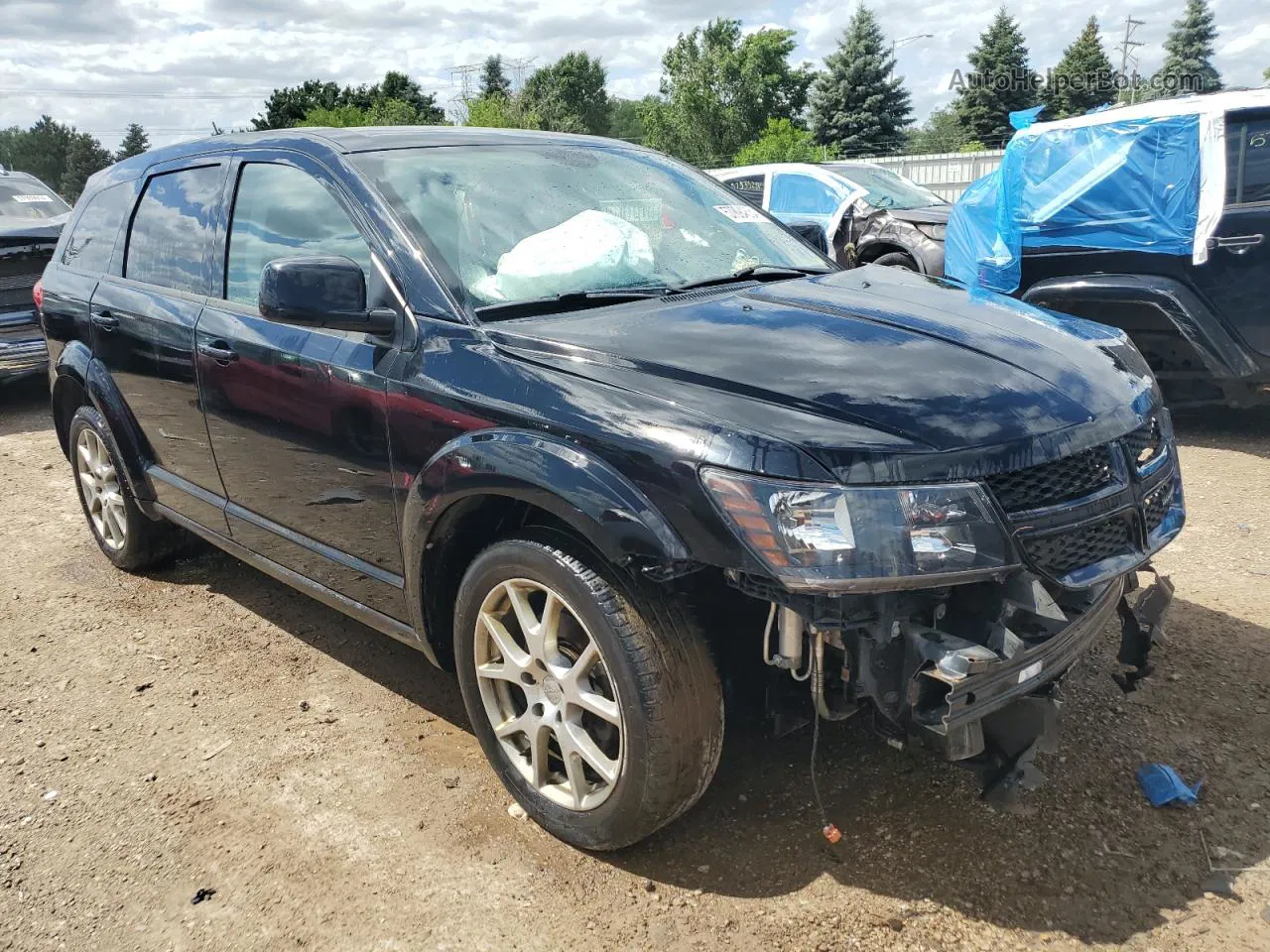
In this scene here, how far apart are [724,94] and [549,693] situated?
6221cm

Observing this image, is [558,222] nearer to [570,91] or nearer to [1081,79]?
[1081,79]

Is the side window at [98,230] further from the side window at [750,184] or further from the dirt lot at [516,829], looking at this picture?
the side window at [750,184]

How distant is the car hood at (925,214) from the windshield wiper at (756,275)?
249 inches

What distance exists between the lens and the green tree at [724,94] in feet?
194

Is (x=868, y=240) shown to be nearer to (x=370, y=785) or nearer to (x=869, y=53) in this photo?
(x=370, y=785)

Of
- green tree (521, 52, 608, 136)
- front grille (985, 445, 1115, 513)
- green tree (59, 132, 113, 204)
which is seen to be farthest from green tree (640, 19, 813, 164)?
front grille (985, 445, 1115, 513)

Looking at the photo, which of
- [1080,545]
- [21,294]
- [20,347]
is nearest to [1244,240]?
[1080,545]

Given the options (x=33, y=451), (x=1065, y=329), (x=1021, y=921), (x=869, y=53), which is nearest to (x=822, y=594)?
(x=1021, y=921)

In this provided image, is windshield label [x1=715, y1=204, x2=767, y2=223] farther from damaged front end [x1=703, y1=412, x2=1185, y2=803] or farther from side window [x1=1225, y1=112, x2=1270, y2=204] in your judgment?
side window [x1=1225, y1=112, x2=1270, y2=204]

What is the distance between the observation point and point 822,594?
2.07 meters

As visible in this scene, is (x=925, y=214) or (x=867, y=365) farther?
(x=925, y=214)

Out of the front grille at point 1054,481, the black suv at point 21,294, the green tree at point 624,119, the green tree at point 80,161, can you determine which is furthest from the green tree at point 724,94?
the front grille at point 1054,481

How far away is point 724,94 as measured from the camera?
60.1 m

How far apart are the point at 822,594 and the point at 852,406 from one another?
424mm
